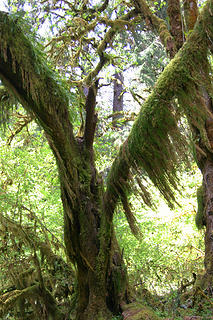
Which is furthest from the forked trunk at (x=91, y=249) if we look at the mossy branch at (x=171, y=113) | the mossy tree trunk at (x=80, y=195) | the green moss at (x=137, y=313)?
the mossy branch at (x=171, y=113)

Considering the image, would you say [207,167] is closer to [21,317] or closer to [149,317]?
[149,317]

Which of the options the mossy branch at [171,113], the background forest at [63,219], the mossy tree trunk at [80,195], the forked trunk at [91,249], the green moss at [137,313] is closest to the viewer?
the mossy branch at [171,113]

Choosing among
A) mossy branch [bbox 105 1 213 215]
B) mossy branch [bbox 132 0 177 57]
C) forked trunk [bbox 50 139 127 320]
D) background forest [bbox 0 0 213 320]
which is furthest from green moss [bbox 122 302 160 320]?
mossy branch [bbox 132 0 177 57]

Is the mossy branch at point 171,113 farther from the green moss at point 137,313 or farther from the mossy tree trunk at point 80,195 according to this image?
the green moss at point 137,313

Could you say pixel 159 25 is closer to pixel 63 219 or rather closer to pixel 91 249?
pixel 63 219

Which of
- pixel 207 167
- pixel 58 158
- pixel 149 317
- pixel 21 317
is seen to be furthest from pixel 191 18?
pixel 21 317

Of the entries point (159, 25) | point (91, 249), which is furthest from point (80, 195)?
point (159, 25)

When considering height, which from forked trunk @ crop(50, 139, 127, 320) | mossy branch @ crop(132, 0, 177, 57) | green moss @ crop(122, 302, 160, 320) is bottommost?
green moss @ crop(122, 302, 160, 320)

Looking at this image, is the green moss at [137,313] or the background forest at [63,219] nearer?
the green moss at [137,313]

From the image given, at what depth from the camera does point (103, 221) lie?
4637mm

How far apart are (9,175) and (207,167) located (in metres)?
6.07

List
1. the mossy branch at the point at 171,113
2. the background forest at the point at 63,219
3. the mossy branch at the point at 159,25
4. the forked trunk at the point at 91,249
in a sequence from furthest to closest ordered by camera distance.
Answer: the mossy branch at the point at 159,25 → the forked trunk at the point at 91,249 → the background forest at the point at 63,219 → the mossy branch at the point at 171,113

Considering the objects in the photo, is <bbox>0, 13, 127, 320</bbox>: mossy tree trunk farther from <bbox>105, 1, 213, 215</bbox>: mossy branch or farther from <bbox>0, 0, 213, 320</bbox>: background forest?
<bbox>105, 1, 213, 215</bbox>: mossy branch

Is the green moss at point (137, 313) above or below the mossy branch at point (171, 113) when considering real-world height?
below
